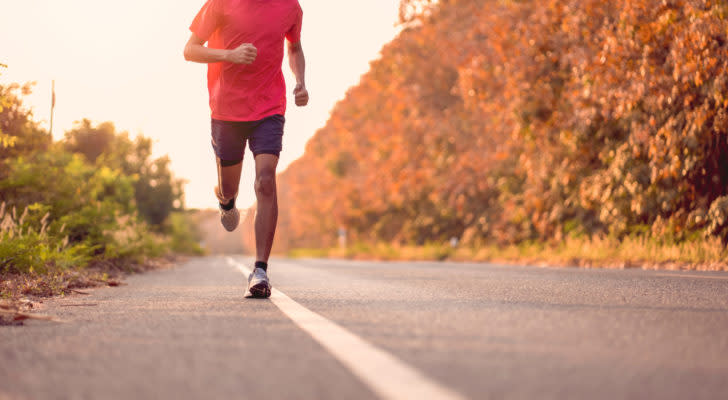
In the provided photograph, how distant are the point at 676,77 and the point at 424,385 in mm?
8963

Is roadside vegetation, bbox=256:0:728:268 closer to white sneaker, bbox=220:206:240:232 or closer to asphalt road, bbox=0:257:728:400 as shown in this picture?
white sneaker, bbox=220:206:240:232

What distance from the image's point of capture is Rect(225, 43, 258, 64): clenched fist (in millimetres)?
5570

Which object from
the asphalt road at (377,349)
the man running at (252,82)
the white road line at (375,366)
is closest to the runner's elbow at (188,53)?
the man running at (252,82)

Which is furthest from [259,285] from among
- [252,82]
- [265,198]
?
[252,82]

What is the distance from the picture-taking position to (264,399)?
7.20 ft

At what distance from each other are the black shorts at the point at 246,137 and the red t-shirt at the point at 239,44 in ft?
0.19

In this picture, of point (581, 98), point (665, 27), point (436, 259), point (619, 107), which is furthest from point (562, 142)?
point (436, 259)

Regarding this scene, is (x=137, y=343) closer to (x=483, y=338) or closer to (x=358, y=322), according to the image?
(x=358, y=322)

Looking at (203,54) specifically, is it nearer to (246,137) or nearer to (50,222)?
(246,137)

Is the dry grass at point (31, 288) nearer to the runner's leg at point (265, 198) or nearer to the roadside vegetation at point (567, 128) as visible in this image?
the runner's leg at point (265, 198)

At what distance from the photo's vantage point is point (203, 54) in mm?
5754

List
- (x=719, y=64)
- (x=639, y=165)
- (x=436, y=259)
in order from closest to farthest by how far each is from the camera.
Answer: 1. (x=719, y=64)
2. (x=639, y=165)
3. (x=436, y=259)

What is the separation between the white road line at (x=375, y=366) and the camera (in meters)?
2.23

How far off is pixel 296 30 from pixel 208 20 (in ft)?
2.43
